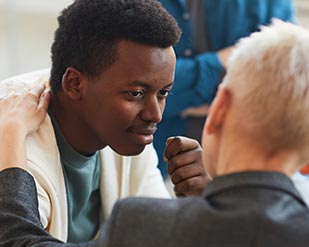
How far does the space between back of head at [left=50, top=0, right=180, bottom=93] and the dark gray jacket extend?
1.34ft

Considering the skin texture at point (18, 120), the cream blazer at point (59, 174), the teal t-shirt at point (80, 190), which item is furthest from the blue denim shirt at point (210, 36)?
the skin texture at point (18, 120)

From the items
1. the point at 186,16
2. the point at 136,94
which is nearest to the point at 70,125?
the point at 136,94

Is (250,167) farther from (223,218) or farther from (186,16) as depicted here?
(186,16)

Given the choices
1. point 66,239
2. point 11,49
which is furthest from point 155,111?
point 11,49

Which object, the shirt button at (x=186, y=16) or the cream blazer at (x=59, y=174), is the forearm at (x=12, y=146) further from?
the shirt button at (x=186, y=16)

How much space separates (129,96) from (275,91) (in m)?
0.44

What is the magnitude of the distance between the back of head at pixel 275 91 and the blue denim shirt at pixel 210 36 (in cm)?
102

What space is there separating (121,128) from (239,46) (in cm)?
41

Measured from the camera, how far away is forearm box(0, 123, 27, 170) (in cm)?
112

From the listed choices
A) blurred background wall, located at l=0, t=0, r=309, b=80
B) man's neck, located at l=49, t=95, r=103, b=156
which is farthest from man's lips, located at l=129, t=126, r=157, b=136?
blurred background wall, located at l=0, t=0, r=309, b=80

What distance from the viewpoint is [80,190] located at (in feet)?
4.43

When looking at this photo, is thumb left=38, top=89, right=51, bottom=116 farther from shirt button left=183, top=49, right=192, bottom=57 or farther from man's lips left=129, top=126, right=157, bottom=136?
shirt button left=183, top=49, right=192, bottom=57

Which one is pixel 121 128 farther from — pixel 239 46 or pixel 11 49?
pixel 11 49

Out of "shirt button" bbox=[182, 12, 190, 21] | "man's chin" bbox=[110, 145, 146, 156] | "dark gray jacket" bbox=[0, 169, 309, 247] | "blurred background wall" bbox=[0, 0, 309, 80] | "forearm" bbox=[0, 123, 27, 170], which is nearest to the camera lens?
"dark gray jacket" bbox=[0, 169, 309, 247]
